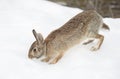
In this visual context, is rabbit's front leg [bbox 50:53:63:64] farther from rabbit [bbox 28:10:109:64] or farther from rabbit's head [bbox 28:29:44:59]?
rabbit's head [bbox 28:29:44:59]

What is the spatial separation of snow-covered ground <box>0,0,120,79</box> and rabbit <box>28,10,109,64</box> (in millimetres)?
96

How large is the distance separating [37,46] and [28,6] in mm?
1963

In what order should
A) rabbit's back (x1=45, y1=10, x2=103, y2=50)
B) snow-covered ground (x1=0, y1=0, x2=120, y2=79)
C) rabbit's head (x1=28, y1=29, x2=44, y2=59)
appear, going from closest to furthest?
1. snow-covered ground (x1=0, y1=0, x2=120, y2=79)
2. rabbit's head (x1=28, y1=29, x2=44, y2=59)
3. rabbit's back (x1=45, y1=10, x2=103, y2=50)

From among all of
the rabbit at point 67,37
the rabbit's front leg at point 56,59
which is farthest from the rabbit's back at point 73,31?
the rabbit's front leg at point 56,59

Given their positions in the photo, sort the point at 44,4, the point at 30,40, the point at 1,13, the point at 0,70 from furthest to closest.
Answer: the point at 44,4, the point at 1,13, the point at 30,40, the point at 0,70

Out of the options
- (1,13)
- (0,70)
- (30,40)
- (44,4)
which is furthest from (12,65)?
(44,4)

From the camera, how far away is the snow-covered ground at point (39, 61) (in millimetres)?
4969

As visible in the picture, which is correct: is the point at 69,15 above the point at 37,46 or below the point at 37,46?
below

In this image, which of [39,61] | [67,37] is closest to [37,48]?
[39,61]

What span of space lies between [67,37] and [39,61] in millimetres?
528

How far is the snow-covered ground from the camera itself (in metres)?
4.97

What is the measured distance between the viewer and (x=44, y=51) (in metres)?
5.32

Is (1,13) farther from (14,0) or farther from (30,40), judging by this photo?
(30,40)

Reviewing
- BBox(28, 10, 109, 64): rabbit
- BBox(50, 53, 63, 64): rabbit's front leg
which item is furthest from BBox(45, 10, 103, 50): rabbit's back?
BBox(50, 53, 63, 64): rabbit's front leg
